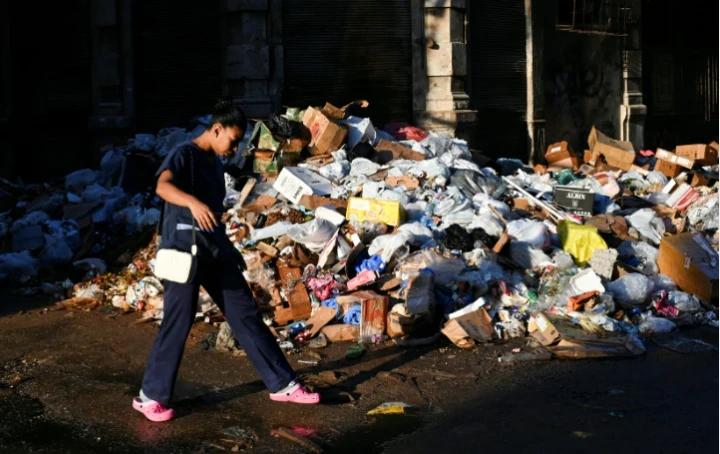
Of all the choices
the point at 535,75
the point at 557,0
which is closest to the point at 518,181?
the point at 535,75

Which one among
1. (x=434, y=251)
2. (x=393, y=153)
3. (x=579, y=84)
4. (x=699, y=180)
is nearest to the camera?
(x=434, y=251)

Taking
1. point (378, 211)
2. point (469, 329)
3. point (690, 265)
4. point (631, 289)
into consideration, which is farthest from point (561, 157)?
point (469, 329)

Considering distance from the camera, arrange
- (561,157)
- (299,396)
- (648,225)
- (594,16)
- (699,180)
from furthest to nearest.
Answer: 1. (594,16)
2. (561,157)
3. (699,180)
4. (648,225)
5. (299,396)

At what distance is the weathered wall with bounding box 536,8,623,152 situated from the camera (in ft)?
49.2

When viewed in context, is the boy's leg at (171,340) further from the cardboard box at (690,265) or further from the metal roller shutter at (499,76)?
the metal roller shutter at (499,76)

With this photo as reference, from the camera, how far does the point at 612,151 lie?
13281 millimetres

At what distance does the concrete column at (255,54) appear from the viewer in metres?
11.9

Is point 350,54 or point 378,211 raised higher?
point 350,54

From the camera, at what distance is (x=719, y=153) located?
1384 centimetres

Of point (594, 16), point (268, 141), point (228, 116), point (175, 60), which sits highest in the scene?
point (594, 16)

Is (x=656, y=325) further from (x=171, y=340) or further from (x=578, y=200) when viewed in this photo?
(x=171, y=340)

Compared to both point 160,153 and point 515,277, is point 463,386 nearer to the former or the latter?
point 515,277

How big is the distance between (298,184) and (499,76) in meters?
6.28

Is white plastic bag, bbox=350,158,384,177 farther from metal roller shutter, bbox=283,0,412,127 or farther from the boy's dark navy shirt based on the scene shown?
the boy's dark navy shirt
